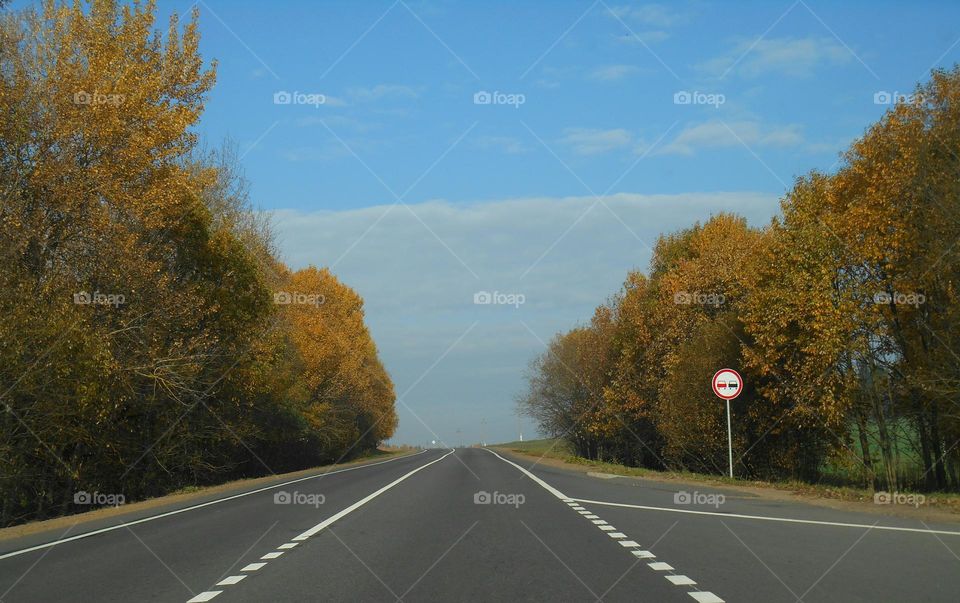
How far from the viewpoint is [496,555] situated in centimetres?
1105

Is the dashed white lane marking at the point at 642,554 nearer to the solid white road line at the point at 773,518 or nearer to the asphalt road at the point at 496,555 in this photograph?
the asphalt road at the point at 496,555

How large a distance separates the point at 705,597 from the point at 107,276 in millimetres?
22117

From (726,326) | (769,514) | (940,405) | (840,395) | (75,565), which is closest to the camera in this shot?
(75,565)

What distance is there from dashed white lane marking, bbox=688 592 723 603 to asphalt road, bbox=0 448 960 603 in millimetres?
18

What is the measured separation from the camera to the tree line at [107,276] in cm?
2178

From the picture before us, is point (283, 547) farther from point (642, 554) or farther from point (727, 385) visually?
point (727, 385)

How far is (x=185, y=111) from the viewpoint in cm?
2791

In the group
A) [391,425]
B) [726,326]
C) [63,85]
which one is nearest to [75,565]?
[63,85]

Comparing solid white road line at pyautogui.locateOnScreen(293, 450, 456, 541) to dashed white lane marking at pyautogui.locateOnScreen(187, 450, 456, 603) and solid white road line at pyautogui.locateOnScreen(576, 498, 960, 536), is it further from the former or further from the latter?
solid white road line at pyautogui.locateOnScreen(576, 498, 960, 536)

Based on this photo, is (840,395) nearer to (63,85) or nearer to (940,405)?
(940,405)

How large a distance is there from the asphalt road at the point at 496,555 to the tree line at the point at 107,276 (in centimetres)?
565

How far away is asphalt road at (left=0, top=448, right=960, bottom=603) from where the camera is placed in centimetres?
848

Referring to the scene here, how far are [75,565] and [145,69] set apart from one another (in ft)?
68.8

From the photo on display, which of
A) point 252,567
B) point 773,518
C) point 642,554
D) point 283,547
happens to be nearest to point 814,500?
point 773,518
